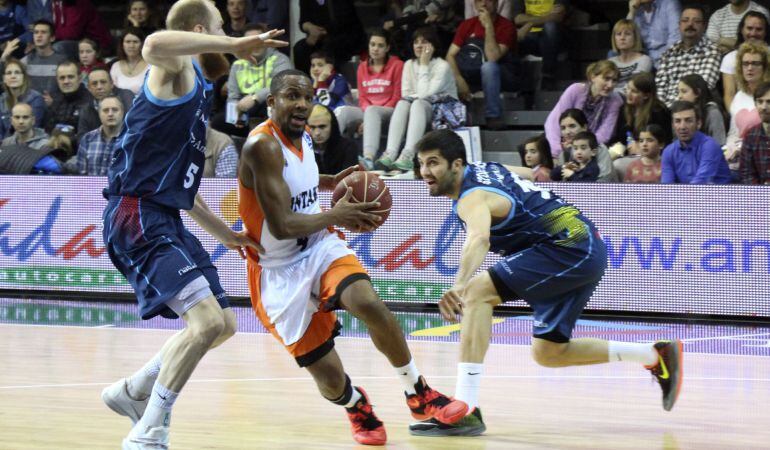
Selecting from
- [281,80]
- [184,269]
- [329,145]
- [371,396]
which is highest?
[281,80]

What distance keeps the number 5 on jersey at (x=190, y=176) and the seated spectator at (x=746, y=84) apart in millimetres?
6136

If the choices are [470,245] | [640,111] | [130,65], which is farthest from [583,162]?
[130,65]

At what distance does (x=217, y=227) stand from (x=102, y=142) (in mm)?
6327

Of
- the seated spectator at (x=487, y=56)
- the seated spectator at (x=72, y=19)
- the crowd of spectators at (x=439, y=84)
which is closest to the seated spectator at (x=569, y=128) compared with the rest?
the crowd of spectators at (x=439, y=84)

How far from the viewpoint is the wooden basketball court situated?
6.01 m

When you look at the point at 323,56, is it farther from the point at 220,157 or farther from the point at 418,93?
the point at 220,157

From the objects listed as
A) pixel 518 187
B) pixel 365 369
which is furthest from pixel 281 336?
pixel 365 369

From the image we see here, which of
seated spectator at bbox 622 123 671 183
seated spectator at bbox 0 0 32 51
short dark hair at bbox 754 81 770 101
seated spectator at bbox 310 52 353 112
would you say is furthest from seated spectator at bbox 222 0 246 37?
short dark hair at bbox 754 81 770 101

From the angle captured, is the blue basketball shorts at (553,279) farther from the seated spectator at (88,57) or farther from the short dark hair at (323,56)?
the seated spectator at (88,57)

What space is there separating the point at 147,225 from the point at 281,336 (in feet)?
3.09

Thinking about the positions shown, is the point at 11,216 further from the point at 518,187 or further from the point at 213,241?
the point at 518,187

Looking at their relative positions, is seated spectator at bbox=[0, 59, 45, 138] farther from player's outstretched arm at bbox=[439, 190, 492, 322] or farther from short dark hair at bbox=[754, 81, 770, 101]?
player's outstretched arm at bbox=[439, 190, 492, 322]

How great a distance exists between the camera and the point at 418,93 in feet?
Result: 41.2

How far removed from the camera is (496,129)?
1337cm
